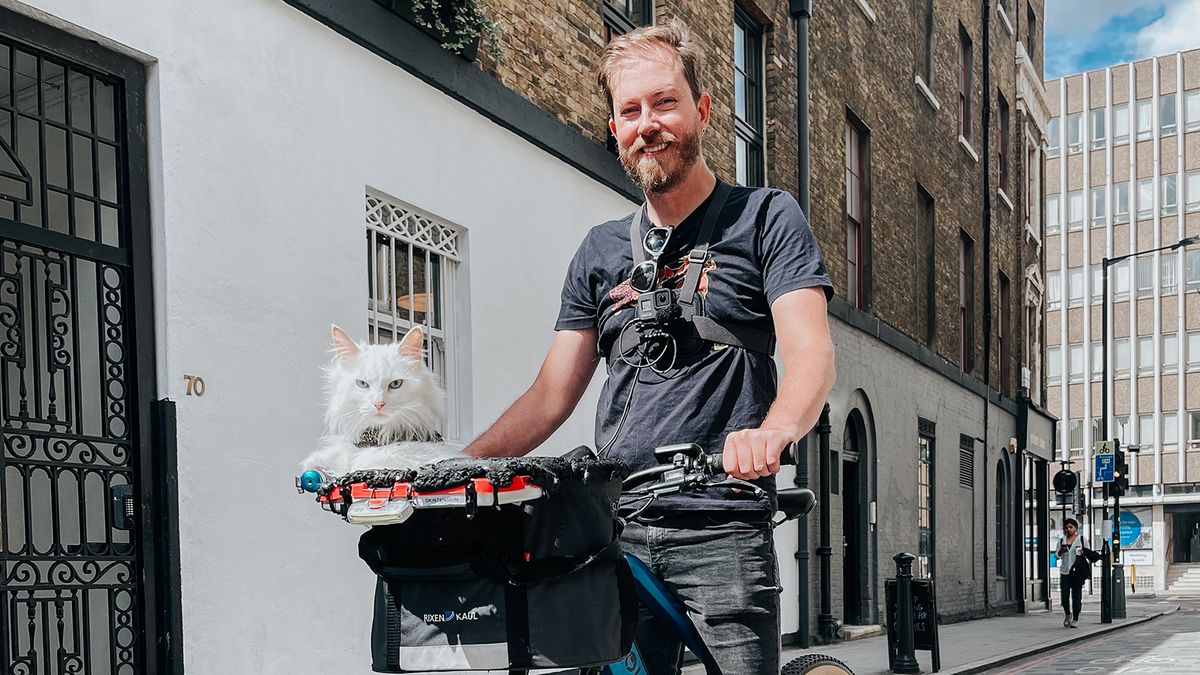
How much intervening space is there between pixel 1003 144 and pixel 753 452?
2610cm

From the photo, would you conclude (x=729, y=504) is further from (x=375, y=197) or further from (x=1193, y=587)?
(x=1193, y=587)

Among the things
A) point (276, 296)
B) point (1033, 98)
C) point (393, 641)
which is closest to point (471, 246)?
point (276, 296)

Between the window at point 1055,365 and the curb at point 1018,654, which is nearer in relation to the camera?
the curb at point 1018,654

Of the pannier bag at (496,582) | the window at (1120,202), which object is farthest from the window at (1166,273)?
the pannier bag at (496,582)

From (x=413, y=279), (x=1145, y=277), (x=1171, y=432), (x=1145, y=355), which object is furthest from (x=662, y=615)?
(x=1145, y=277)

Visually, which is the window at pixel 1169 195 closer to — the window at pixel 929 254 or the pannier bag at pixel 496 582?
the window at pixel 929 254

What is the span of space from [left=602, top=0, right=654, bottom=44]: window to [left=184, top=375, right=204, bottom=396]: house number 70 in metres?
5.52

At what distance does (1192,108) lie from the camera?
62.8 metres

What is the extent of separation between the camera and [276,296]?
21.2 ft

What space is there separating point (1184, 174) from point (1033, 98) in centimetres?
3900

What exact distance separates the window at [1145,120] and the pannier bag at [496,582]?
228 ft

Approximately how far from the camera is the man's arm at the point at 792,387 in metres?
2.29

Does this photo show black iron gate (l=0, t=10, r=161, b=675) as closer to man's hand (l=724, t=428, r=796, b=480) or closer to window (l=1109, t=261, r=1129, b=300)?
man's hand (l=724, t=428, r=796, b=480)

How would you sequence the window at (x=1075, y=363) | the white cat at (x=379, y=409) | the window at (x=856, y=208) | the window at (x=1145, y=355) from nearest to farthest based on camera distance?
the white cat at (x=379, y=409) < the window at (x=856, y=208) < the window at (x=1145, y=355) < the window at (x=1075, y=363)
